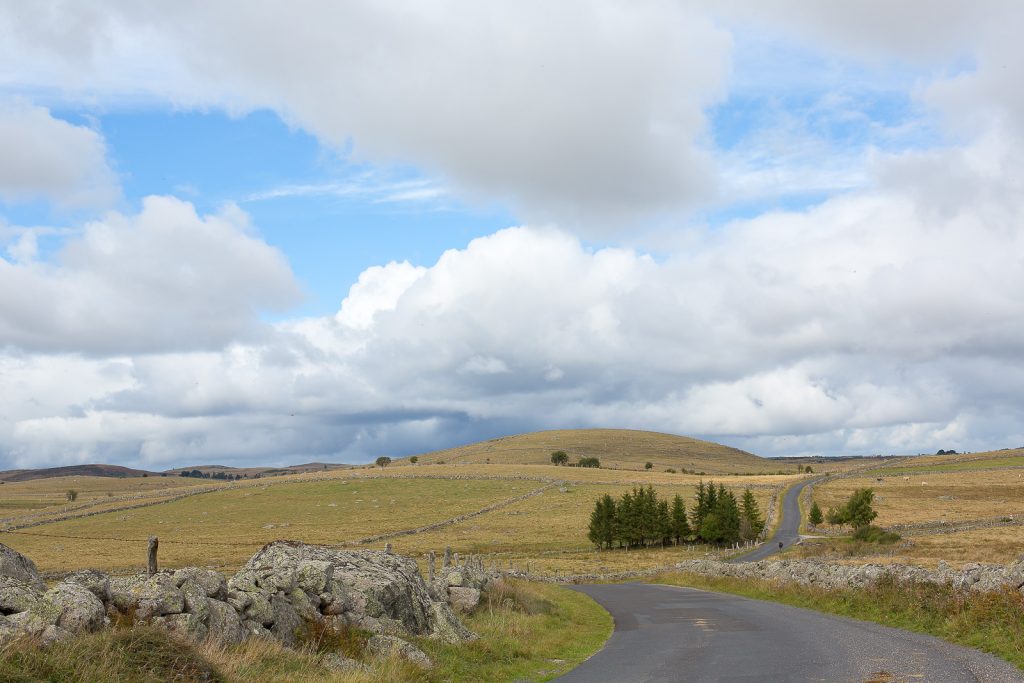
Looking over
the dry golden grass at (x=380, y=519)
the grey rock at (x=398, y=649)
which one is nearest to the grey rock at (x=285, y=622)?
the grey rock at (x=398, y=649)

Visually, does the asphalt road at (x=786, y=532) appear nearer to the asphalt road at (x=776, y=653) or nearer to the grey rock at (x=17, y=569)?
the asphalt road at (x=776, y=653)

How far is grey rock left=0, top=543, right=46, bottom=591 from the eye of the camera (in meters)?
13.2

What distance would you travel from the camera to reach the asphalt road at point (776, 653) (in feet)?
50.4

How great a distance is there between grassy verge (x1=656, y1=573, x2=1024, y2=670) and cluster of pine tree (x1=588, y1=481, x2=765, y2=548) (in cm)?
6334

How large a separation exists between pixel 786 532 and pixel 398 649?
308 ft

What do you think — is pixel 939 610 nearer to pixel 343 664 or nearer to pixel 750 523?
pixel 343 664

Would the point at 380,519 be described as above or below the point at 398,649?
below

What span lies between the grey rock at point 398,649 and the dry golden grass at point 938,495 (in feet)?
314

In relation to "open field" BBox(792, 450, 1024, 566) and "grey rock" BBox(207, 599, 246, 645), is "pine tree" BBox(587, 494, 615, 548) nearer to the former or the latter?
"open field" BBox(792, 450, 1024, 566)

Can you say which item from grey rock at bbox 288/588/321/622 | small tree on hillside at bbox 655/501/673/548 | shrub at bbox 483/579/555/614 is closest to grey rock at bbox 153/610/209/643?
grey rock at bbox 288/588/321/622

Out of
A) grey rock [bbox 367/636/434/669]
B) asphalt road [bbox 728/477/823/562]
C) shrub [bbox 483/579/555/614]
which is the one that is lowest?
asphalt road [bbox 728/477/823/562]

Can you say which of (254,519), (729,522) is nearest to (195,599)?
(729,522)

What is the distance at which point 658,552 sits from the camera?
93250 millimetres

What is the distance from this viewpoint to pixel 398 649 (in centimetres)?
1634
